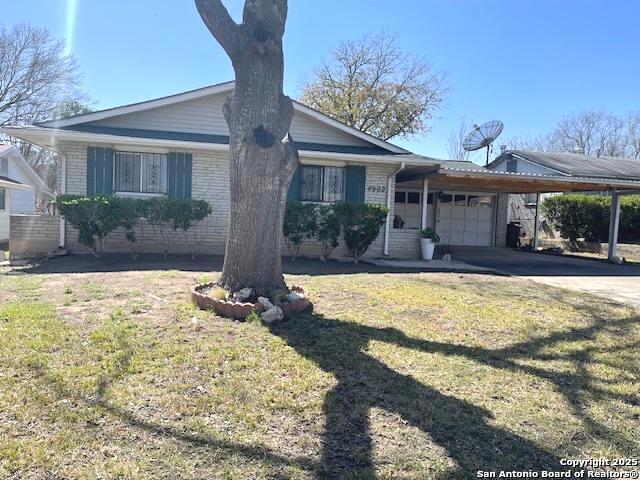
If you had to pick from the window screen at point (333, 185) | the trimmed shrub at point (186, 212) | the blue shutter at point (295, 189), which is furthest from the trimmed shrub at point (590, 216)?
the trimmed shrub at point (186, 212)

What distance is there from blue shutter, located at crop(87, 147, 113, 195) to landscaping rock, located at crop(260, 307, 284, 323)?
751 cm

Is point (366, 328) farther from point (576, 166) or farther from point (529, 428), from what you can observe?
point (576, 166)

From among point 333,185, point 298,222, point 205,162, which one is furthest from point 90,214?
point 333,185

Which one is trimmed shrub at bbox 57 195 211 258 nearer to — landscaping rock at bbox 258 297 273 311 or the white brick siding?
the white brick siding

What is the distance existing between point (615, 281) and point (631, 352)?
600 centimetres

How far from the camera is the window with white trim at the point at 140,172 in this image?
11109 mm

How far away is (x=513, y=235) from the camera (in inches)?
736

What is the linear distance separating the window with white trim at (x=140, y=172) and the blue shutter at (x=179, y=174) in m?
0.14

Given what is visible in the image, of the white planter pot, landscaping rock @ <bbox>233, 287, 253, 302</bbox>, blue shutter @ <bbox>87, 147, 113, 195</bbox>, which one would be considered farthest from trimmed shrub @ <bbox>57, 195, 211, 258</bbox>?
the white planter pot

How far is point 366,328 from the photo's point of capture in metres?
4.95

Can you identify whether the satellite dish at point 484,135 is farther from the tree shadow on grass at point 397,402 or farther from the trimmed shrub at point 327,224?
the tree shadow on grass at point 397,402

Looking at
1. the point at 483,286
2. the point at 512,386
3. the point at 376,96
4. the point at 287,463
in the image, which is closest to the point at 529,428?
the point at 512,386

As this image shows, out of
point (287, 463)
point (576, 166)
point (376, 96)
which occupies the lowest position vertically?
point (287, 463)

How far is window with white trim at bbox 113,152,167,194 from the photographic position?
36.4 ft
